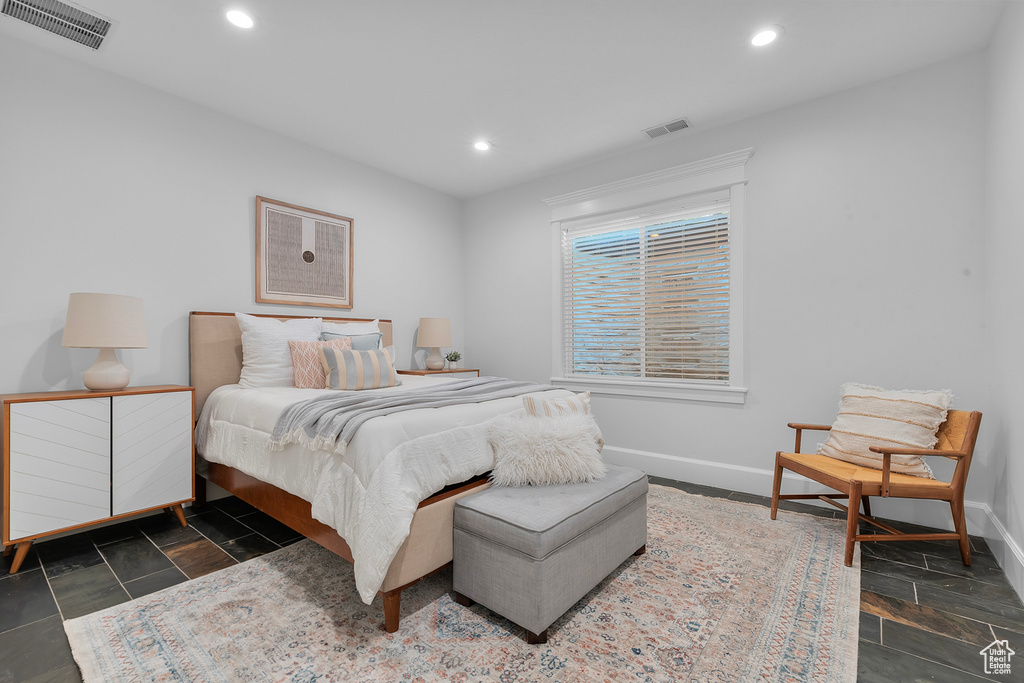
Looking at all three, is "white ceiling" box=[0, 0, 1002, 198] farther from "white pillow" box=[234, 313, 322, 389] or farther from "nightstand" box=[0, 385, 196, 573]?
"nightstand" box=[0, 385, 196, 573]

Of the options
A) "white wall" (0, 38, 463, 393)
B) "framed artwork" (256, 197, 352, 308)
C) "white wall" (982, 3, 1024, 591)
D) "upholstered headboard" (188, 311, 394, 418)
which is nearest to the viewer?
"white wall" (982, 3, 1024, 591)

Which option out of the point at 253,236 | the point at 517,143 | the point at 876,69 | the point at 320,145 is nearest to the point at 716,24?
the point at 876,69

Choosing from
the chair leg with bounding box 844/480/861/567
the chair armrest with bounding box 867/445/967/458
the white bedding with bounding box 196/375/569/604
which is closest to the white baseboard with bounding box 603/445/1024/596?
the chair armrest with bounding box 867/445/967/458

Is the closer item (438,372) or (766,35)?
(766,35)

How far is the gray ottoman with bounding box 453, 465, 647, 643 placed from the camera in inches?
65.1

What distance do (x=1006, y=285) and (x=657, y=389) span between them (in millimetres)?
2074

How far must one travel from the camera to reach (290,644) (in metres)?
1.67

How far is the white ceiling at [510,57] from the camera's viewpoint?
227 cm

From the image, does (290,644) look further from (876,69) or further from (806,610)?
(876,69)

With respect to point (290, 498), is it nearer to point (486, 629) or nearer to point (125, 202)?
point (486, 629)

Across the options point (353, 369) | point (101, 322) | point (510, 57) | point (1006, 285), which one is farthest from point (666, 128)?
point (101, 322)

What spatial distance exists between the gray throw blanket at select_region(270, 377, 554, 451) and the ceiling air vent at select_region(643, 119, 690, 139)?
2430 mm

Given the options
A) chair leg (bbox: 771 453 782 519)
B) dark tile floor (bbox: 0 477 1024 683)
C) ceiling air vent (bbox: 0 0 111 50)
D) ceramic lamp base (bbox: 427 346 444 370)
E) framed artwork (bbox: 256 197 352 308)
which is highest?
ceiling air vent (bbox: 0 0 111 50)

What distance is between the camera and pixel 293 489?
2.14 meters
